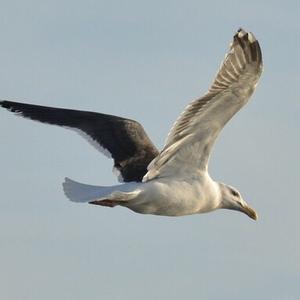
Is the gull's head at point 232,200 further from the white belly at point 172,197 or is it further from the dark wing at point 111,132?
the dark wing at point 111,132

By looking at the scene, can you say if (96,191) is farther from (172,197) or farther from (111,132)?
(111,132)

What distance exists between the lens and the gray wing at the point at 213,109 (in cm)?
1370

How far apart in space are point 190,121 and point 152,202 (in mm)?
1095

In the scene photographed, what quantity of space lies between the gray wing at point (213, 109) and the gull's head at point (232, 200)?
3.10 feet

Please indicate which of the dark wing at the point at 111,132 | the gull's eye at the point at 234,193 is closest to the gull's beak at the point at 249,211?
the gull's eye at the point at 234,193

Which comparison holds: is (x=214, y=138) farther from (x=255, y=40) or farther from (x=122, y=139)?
(x=122, y=139)

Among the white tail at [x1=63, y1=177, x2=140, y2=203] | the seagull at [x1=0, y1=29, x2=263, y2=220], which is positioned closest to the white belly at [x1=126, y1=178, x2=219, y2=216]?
the seagull at [x1=0, y1=29, x2=263, y2=220]

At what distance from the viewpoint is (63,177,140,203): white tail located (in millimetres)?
14172

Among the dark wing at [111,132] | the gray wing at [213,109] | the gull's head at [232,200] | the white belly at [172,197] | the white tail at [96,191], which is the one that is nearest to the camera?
the gray wing at [213,109]

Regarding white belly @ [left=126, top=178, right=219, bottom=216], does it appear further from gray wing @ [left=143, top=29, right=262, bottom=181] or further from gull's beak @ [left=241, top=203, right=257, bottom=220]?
gull's beak @ [left=241, top=203, right=257, bottom=220]

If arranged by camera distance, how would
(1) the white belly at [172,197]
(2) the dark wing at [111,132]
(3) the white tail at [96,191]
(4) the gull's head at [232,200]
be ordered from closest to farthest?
(3) the white tail at [96,191]
(1) the white belly at [172,197]
(4) the gull's head at [232,200]
(2) the dark wing at [111,132]

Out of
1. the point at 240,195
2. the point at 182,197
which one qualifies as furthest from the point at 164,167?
the point at 240,195

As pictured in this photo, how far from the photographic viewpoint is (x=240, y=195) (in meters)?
16.0

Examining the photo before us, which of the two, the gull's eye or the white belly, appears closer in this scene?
the white belly
